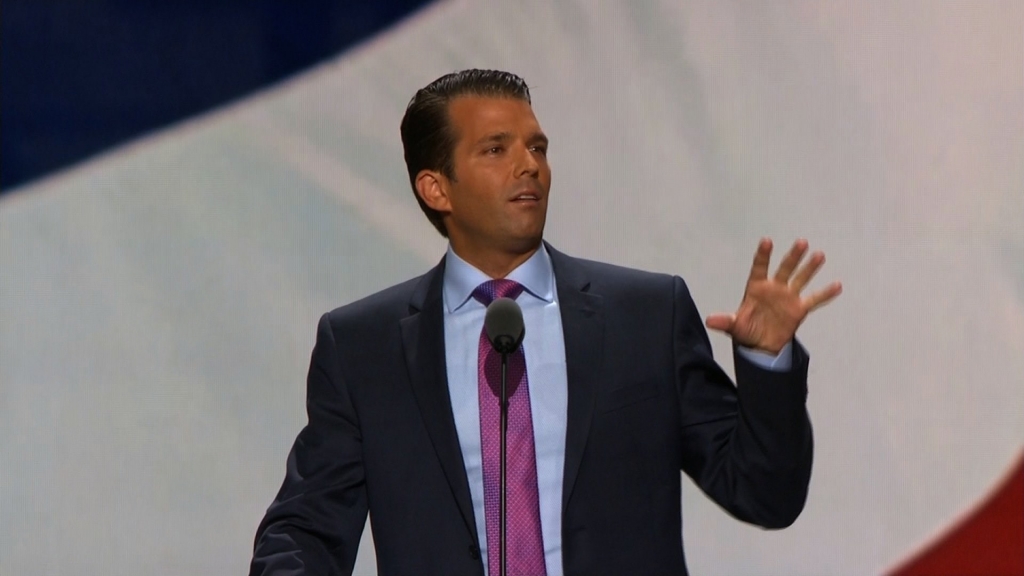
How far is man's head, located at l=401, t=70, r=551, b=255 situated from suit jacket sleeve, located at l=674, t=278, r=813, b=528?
284 millimetres

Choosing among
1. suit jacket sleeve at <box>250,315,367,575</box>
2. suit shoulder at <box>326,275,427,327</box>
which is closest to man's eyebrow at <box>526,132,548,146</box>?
suit shoulder at <box>326,275,427,327</box>

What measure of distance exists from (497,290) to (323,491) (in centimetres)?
42

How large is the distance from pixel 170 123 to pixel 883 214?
5.49 feet

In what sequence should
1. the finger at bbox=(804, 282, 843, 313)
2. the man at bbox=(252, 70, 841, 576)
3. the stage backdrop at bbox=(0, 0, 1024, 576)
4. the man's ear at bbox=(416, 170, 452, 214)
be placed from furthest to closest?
the stage backdrop at bbox=(0, 0, 1024, 576) < the man's ear at bbox=(416, 170, 452, 214) < the man at bbox=(252, 70, 841, 576) < the finger at bbox=(804, 282, 843, 313)

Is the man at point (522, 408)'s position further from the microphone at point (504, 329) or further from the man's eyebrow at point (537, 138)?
the microphone at point (504, 329)

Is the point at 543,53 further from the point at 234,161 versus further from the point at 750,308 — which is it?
the point at 750,308

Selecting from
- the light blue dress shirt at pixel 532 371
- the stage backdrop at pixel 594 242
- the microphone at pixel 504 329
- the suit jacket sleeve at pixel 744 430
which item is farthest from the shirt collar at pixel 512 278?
the stage backdrop at pixel 594 242

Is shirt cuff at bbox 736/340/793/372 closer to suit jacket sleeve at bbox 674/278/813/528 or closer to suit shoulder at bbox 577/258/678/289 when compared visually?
suit jacket sleeve at bbox 674/278/813/528

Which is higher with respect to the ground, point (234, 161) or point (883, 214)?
point (234, 161)

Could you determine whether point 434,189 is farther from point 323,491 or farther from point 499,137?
point 323,491

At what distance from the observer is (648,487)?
1994 mm

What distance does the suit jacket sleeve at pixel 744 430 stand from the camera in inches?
71.4

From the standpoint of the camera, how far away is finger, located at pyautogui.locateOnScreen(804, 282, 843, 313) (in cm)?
172

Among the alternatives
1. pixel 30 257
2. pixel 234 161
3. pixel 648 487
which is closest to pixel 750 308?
pixel 648 487
